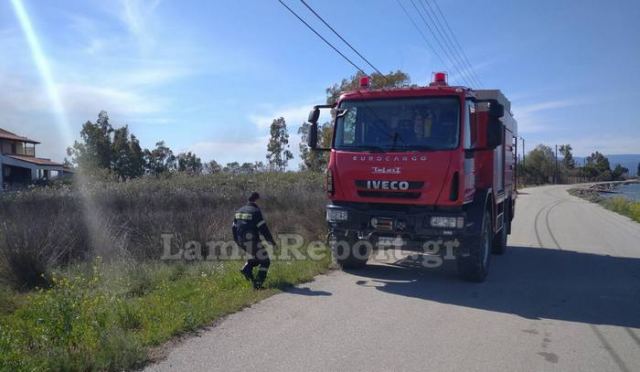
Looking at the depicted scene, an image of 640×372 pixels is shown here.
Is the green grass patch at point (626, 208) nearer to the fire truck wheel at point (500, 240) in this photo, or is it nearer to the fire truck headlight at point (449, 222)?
the fire truck wheel at point (500, 240)

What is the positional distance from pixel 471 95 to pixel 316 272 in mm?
4144

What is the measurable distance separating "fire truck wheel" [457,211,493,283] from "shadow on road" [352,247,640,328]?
0.52 feet

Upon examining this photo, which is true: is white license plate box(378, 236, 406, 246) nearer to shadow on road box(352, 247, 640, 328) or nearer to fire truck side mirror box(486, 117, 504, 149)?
shadow on road box(352, 247, 640, 328)

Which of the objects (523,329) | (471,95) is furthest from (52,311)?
(471,95)

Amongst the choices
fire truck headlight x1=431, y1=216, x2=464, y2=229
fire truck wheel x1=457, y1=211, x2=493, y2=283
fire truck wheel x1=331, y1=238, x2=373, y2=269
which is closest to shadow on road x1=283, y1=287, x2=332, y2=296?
fire truck wheel x1=331, y1=238, x2=373, y2=269

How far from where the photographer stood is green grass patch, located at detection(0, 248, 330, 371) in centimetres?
453

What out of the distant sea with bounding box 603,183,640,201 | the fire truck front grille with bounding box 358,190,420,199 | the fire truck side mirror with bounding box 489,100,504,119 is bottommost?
the distant sea with bounding box 603,183,640,201

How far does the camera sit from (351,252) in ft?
29.8

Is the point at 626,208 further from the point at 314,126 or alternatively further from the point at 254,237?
the point at 254,237

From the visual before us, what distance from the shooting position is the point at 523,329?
5.78m

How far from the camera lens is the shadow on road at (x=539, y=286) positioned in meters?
6.66

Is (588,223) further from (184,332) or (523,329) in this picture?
(184,332)

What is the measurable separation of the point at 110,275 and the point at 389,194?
499 centimetres

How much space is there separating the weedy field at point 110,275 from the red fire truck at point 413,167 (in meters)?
1.69
